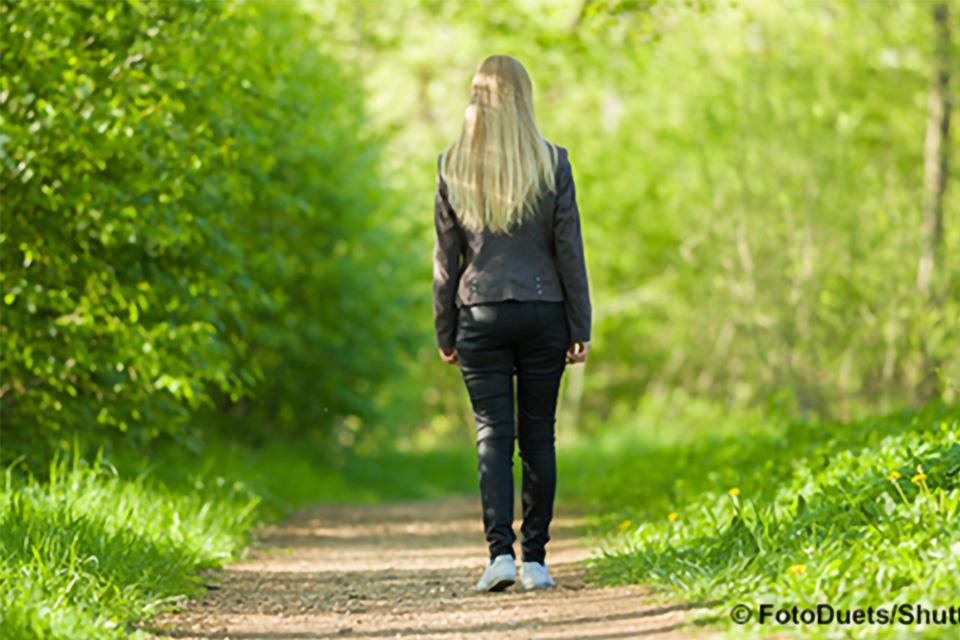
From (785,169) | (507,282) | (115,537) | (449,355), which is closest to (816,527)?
(507,282)

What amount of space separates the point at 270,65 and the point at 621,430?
40.9 ft

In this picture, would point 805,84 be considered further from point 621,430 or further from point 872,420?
point 621,430

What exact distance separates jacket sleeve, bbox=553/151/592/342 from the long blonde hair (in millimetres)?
106

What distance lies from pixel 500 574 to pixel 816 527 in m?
1.33

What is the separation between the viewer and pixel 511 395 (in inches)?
245

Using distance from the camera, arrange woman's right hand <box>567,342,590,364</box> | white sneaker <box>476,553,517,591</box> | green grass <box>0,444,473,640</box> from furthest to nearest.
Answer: woman's right hand <box>567,342,590,364</box>
white sneaker <box>476,553,517,591</box>
green grass <box>0,444,473,640</box>

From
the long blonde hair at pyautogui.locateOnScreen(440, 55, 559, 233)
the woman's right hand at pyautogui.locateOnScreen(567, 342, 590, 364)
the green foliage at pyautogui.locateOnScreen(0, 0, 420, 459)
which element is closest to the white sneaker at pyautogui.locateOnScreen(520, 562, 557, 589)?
the woman's right hand at pyautogui.locateOnScreen(567, 342, 590, 364)

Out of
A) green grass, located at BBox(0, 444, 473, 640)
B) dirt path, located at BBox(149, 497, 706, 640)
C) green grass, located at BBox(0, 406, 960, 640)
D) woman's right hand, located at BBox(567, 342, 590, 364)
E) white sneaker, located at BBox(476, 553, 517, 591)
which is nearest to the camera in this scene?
green grass, located at BBox(0, 406, 960, 640)

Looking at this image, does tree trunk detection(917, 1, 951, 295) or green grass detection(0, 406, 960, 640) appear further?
tree trunk detection(917, 1, 951, 295)

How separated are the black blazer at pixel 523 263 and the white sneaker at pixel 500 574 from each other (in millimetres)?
976

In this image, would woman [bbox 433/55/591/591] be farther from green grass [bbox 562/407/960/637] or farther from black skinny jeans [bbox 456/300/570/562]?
green grass [bbox 562/407/960/637]

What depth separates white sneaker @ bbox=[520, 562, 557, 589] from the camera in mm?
6246

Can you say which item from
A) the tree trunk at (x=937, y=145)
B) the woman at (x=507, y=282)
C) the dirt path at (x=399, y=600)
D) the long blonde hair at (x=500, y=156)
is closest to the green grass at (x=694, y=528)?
the dirt path at (x=399, y=600)

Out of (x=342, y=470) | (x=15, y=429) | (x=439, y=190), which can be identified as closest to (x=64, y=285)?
(x=15, y=429)
